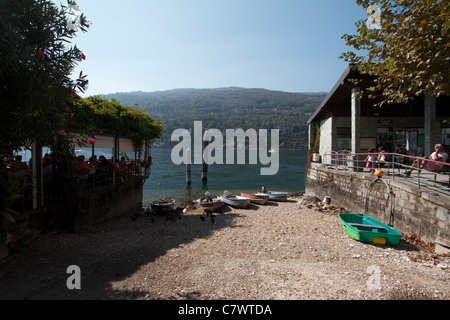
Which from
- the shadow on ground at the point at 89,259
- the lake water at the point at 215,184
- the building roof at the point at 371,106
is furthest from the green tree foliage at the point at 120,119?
the building roof at the point at 371,106

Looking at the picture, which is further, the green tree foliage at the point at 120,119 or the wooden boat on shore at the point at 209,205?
the wooden boat on shore at the point at 209,205

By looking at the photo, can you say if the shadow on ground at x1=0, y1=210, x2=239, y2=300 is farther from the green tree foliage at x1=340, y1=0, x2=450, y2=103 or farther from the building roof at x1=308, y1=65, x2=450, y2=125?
the building roof at x1=308, y1=65, x2=450, y2=125

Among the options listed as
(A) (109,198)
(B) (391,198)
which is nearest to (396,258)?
(B) (391,198)

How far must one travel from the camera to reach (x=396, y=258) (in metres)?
6.34

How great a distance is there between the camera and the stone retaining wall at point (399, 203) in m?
6.80

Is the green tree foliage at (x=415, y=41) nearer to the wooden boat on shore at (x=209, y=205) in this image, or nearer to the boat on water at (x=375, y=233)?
the boat on water at (x=375, y=233)

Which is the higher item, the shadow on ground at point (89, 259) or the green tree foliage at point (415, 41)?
the green tree foliage at point (415, 41)

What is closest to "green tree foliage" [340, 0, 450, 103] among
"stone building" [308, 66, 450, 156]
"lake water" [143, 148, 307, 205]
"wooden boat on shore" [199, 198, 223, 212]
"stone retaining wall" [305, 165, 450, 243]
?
"stone retaining wall" [305, 165, 450, 243]

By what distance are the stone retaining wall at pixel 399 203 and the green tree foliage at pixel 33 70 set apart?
8.51 meters

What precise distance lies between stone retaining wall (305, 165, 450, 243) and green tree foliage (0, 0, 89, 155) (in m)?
8.51

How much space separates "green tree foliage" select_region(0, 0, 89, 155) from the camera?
4203 millimetres

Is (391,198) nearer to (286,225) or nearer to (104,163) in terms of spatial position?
(286,225)

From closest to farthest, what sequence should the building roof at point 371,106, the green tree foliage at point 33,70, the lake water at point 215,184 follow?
1. the green tree foliage at point 33,70
2. the building roof at point 371,106
3. the lake water at point 215,184
